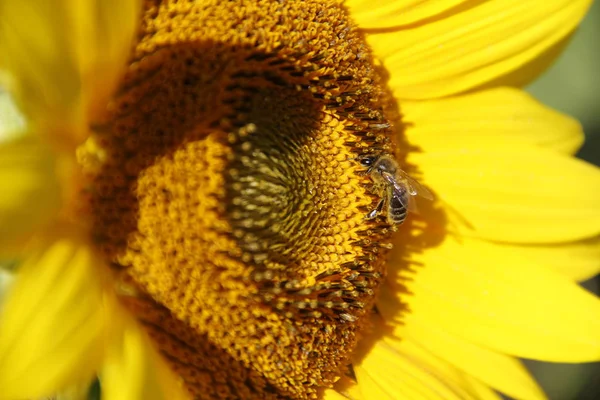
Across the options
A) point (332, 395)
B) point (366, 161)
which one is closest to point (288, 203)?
point (366, 161)

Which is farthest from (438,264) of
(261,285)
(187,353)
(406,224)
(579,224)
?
(187,353)

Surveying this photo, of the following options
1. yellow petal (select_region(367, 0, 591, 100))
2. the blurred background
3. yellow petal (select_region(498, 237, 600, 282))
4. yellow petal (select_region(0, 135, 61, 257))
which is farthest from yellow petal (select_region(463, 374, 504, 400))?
the blurred background

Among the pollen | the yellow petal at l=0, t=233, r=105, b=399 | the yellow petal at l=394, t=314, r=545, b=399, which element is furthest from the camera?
the yellow petal at l=394, t=314, r=545, b=399

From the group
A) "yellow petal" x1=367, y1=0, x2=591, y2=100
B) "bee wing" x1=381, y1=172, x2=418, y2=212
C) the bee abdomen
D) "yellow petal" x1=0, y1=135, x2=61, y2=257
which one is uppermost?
"yellow petal" x1=0, y1=135, x2=61, y2=257

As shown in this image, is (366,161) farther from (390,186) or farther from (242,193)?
(242,193)

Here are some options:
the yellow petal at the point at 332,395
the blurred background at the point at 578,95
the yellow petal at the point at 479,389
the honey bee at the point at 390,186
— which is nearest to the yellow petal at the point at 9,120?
the honey bee at the point at 390,186

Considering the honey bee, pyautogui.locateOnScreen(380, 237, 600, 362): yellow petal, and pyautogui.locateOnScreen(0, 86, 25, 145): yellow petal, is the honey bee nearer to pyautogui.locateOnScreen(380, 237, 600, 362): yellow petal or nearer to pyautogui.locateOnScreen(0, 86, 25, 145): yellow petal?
pyautogui.locateOnScreen(380, 237, 600, 362): yellow petal

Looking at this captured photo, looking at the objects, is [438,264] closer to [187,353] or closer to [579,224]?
[579,224]
